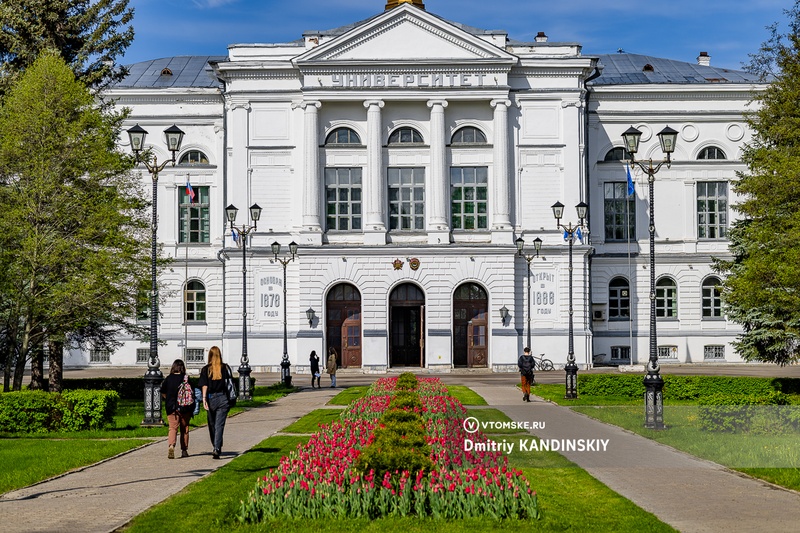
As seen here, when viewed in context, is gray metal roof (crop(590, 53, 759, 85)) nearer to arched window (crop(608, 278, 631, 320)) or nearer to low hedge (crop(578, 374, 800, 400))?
arched window (crop(608, 278, 631, 320))

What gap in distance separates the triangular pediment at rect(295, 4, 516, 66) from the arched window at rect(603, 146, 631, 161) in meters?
10.1

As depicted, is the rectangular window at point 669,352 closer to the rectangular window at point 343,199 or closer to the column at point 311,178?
the rectangular window at point 343,199

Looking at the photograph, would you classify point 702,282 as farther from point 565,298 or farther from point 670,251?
point 565,298

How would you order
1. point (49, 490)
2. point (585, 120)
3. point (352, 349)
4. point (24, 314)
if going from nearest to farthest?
point (49, 490)
point (24, 314)
point (352, 349)
point (585, 120)

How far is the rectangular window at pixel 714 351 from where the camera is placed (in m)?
63.9

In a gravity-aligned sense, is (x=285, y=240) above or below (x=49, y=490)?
above

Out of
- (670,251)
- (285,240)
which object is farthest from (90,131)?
(670,251)

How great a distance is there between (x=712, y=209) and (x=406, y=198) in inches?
773

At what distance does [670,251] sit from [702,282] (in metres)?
2.76

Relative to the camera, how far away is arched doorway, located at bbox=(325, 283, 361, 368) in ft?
195

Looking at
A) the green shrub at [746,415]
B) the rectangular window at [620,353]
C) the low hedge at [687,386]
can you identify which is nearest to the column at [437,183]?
the rectangular window at [620,353]

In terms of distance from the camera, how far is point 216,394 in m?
20.6

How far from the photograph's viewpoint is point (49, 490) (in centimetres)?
1638

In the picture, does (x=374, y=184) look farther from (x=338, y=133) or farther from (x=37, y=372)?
(x=37, y=372)
